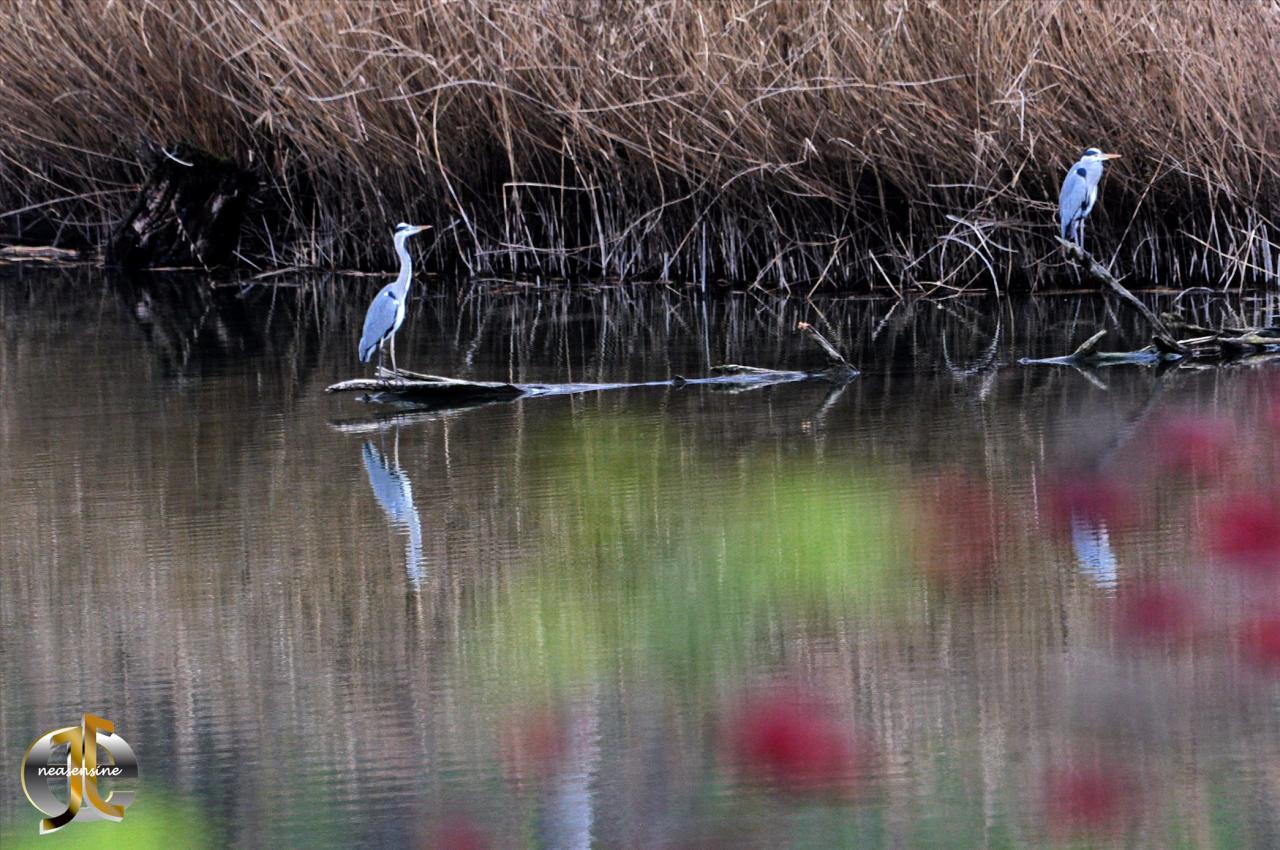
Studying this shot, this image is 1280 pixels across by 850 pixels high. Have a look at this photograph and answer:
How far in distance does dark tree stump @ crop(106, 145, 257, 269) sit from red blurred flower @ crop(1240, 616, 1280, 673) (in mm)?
7672

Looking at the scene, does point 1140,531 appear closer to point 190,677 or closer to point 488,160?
point 190,677

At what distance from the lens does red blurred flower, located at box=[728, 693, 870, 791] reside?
2490mm

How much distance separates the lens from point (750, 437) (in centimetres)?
484

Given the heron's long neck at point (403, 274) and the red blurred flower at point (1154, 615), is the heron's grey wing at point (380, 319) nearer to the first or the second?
the heron's long neck at point (403, 274)

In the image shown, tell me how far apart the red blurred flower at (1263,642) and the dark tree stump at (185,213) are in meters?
7.67

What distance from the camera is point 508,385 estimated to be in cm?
550

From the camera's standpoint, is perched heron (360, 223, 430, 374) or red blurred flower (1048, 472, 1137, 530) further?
perched heron (360, 223, 430, 374)

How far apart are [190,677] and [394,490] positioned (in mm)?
1350

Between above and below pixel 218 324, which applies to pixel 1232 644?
below

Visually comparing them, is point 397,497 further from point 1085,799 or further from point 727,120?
point 727,120

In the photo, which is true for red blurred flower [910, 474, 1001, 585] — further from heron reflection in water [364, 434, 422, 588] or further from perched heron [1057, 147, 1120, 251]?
perched heron [1057, 147, 1120, 251]

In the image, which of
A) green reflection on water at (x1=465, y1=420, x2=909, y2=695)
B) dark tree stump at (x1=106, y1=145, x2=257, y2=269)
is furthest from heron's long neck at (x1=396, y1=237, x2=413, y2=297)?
dark tree stump at (x1=106, y1=145, x2=257, y2=269)

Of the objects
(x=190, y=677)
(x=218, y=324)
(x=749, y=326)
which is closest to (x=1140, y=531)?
(x=190, y=677)

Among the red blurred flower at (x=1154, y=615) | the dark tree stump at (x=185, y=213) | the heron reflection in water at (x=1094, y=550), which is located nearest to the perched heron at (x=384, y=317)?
the heron reflection in water at (x=1094, y=550)
